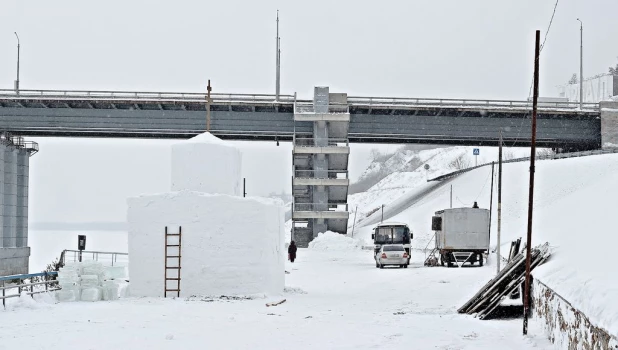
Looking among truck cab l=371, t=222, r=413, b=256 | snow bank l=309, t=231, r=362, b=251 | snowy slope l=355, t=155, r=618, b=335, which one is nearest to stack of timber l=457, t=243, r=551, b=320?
snowy slope l=355, t=155, r=618, b=335

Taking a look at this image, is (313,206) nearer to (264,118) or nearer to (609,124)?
(264,118)

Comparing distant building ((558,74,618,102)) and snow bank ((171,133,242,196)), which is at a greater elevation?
distant building ((558,74,618,102))

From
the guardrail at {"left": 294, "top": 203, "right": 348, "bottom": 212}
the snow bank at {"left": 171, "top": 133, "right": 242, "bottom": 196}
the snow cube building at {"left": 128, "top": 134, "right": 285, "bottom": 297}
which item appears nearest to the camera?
the snow cube building at {"left": 128, "top": 134, "right": 285, "bottom": 297}

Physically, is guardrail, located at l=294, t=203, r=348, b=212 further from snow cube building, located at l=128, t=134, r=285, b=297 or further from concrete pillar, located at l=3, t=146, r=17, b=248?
snow cube building, located at l=128, t=134, r=285, b=297

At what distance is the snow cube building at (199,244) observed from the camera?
2369 centimetres

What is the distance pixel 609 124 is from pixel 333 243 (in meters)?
27.3

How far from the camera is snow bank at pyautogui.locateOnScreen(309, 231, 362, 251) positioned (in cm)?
6062

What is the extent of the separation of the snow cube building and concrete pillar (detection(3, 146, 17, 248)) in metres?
49.6

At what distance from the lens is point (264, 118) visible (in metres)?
67.9

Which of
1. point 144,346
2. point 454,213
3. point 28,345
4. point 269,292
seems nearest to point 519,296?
point 269,292

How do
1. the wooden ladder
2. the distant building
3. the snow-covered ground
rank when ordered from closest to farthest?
the snow-covered ground → the wooden ladder → the distant building

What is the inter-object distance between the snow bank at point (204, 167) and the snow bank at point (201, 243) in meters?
1.25

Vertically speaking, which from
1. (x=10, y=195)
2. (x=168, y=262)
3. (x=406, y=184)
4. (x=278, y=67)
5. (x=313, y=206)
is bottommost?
(x=168, y=262)

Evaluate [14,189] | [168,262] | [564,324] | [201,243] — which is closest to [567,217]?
[201,243]
